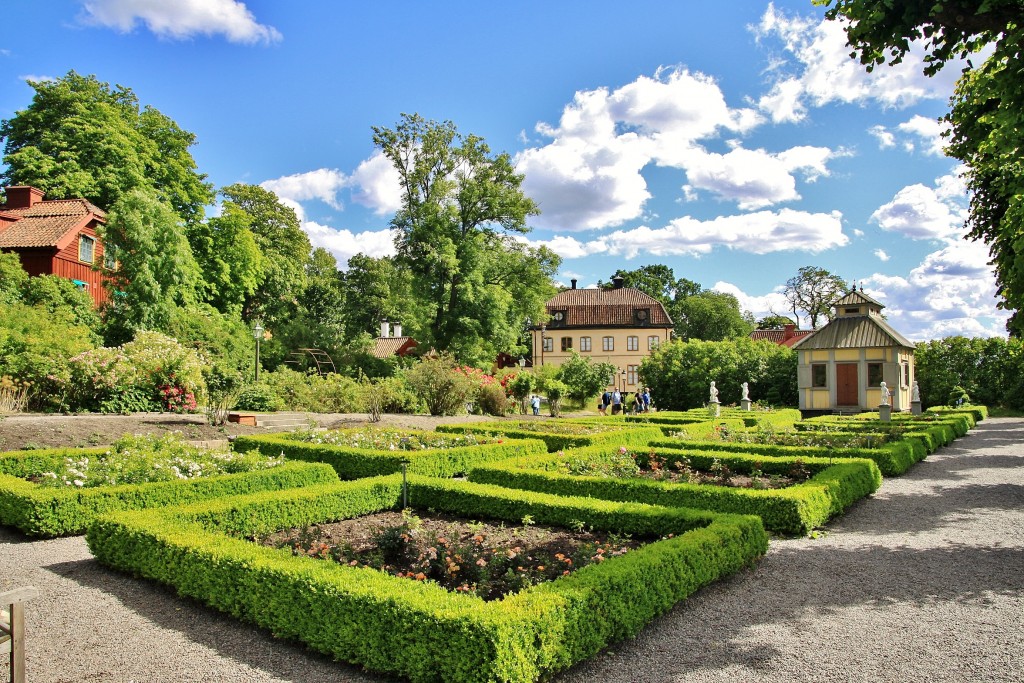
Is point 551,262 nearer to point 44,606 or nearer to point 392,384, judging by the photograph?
point 392,384

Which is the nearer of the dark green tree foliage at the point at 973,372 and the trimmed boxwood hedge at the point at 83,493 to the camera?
the trimmed boxwood hedge at the point at 83,493

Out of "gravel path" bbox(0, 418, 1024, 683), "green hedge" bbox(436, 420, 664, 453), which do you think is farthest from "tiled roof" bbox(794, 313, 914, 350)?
"gravel path" bbox(0, 418, 1024, 683)

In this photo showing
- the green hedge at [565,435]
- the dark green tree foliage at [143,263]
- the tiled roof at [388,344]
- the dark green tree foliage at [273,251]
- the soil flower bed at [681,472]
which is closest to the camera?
the soil flower bed at [681,472]

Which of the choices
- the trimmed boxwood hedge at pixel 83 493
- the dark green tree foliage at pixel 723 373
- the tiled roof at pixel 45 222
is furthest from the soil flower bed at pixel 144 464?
the dark green tree foliage at pixel 723 373

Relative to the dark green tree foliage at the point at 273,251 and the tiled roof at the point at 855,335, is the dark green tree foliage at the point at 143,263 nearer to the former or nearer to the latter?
the dark green tree foliage at the point at 273,251

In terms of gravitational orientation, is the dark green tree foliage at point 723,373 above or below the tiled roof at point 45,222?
below

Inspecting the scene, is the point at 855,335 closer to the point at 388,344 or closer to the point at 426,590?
the point at 426,590

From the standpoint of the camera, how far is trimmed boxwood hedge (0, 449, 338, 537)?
7.43 m

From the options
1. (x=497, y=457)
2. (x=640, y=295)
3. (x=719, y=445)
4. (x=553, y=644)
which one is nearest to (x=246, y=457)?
(x=497, y=457)

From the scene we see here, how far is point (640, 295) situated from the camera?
2045 inches

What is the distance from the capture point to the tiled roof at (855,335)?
27.7m

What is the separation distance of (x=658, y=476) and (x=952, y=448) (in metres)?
10.4

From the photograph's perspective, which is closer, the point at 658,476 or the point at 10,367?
the point at 658,476

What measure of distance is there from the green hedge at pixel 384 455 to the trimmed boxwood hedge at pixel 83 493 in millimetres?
1316
